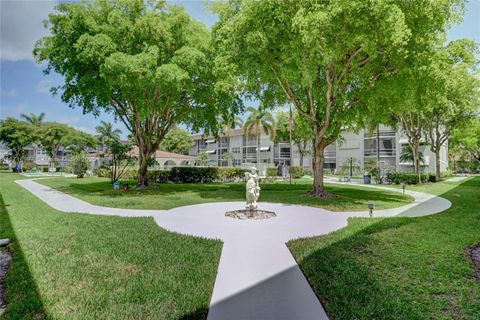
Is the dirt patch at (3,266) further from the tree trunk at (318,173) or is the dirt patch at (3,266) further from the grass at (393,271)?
the tree trunk at (318,173)

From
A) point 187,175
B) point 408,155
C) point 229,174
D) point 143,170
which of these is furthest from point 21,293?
point 408,155

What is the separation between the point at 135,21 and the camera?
16609mm

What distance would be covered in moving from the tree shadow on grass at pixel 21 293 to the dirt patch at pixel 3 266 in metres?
0.05

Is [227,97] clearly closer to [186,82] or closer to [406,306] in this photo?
[186,82]

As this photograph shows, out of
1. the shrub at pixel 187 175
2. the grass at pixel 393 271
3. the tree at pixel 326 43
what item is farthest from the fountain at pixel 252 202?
the shrub at pixel 187 175

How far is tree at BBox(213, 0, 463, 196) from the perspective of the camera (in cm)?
1109

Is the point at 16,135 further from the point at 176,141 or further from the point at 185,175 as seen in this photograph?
the point at 185,175

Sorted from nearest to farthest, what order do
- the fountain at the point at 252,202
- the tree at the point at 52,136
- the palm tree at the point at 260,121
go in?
the fountain at the point at 252,202 < the palm tree at the point at 260,121 < the tree at the point at 52,136

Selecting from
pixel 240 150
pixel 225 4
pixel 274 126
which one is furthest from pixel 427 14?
pixel 240 150

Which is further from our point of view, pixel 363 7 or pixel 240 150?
pixel 240 150

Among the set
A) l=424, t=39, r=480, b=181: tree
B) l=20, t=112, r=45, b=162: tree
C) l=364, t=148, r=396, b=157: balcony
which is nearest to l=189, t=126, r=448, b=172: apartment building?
l=364, t=148, r=396, b=157: balcony

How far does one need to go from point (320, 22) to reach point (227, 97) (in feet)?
27.6

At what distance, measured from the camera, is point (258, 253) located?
560cm

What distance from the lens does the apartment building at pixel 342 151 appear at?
4325cm
